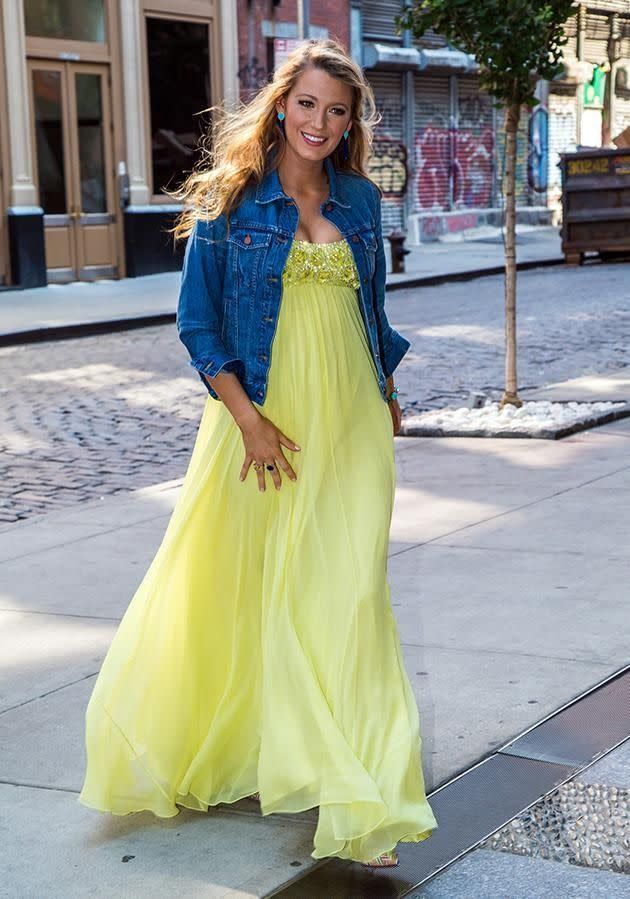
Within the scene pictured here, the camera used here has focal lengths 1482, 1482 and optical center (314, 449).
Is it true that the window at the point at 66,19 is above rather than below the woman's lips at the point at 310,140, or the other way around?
above

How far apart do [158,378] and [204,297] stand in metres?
8.97

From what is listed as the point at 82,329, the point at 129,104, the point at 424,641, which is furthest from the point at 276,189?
the point at 129,104

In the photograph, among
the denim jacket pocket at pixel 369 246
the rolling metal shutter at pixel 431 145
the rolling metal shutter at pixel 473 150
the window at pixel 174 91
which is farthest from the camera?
the rolling metal shutter at pixel 473 150

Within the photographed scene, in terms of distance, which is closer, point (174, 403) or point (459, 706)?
point (459, 706)

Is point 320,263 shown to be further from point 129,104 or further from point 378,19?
point 378,19

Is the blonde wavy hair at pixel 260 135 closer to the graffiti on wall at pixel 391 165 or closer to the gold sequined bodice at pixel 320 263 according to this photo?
the gold sequined bodice at pixel 320 263

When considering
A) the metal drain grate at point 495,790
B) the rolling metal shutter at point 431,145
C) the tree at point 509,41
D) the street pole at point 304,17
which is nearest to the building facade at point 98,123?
the street pole at point 304,17

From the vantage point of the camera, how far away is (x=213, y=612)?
348 cm

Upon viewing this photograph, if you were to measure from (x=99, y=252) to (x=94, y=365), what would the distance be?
8.86m

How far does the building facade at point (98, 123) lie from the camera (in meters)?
20.2

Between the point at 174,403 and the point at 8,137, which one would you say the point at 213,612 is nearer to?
the point at 174,403

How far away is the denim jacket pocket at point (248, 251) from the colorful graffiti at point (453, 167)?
27268 mm

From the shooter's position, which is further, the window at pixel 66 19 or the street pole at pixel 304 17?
the street pole at pixel 304 17

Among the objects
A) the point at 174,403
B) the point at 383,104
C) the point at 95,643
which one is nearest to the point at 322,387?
the point at 95,643
